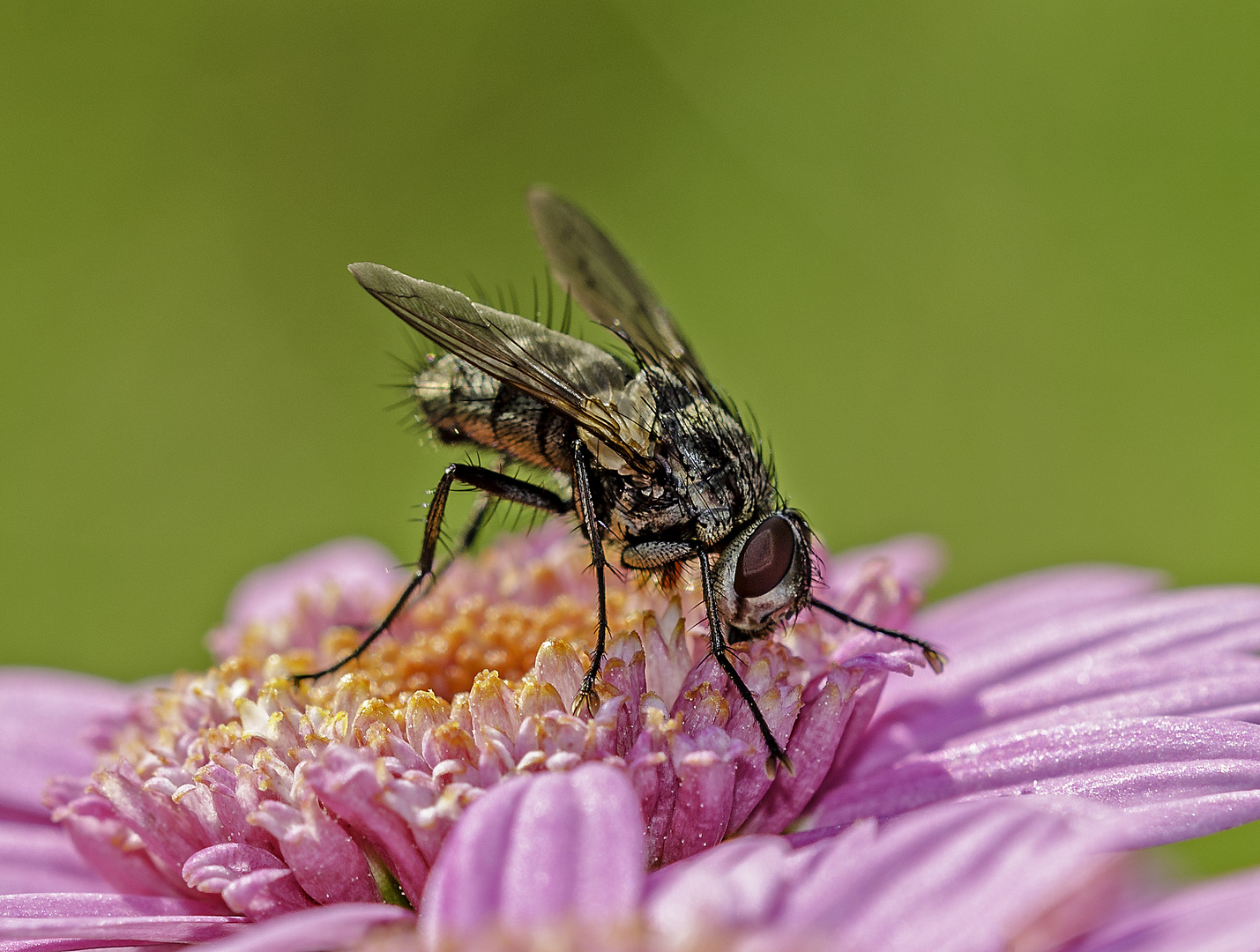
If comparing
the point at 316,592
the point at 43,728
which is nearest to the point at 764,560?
the point at 316,592

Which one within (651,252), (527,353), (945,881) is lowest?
(945,881)

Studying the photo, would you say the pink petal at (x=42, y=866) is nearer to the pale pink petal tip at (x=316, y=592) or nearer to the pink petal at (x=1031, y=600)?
the pale pink petal tip at (x=316, y=592)

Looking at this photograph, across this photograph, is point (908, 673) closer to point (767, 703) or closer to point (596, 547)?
point (767, 703)

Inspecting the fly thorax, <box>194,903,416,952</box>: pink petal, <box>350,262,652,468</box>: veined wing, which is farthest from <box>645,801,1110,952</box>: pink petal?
<box>350,262,652,468</box>: veined wing

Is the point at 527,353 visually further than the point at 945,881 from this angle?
Yes

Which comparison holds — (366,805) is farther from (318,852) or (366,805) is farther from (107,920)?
(107,920)

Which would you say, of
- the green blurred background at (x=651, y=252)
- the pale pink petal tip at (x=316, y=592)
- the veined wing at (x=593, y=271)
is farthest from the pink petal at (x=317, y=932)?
the green blurred background at (x=651, y=252)

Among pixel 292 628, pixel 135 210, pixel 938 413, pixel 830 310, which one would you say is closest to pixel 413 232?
pixel 135 210
